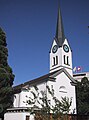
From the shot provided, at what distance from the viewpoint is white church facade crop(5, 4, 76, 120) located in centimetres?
2517

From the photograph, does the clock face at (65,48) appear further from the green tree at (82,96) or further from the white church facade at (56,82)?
the green tree at (82,96)

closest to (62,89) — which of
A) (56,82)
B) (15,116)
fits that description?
(56,82)

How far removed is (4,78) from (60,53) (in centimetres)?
2177

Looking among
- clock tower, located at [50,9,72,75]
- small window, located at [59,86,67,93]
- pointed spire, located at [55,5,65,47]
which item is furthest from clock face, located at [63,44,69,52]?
small window, located at [59,86,67,93]

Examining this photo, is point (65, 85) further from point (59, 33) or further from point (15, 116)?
point (59, 33)

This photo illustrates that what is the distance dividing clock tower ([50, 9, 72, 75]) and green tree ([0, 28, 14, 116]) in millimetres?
17535

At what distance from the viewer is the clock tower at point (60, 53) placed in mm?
41312

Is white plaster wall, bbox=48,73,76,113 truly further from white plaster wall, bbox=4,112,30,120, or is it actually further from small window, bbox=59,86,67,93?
white plaster wall, bbox=4,112,30,120

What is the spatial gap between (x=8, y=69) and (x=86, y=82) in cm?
1993

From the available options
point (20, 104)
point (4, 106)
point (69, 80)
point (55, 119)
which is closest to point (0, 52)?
point (4, 106)

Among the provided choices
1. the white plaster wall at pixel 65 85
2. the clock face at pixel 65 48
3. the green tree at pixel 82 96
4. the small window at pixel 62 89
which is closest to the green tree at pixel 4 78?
the white plaster wall at pixel 65 85

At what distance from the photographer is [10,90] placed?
22.9 meters

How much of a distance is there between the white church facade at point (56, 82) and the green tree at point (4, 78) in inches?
99.1

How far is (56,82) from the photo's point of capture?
3167 cm
